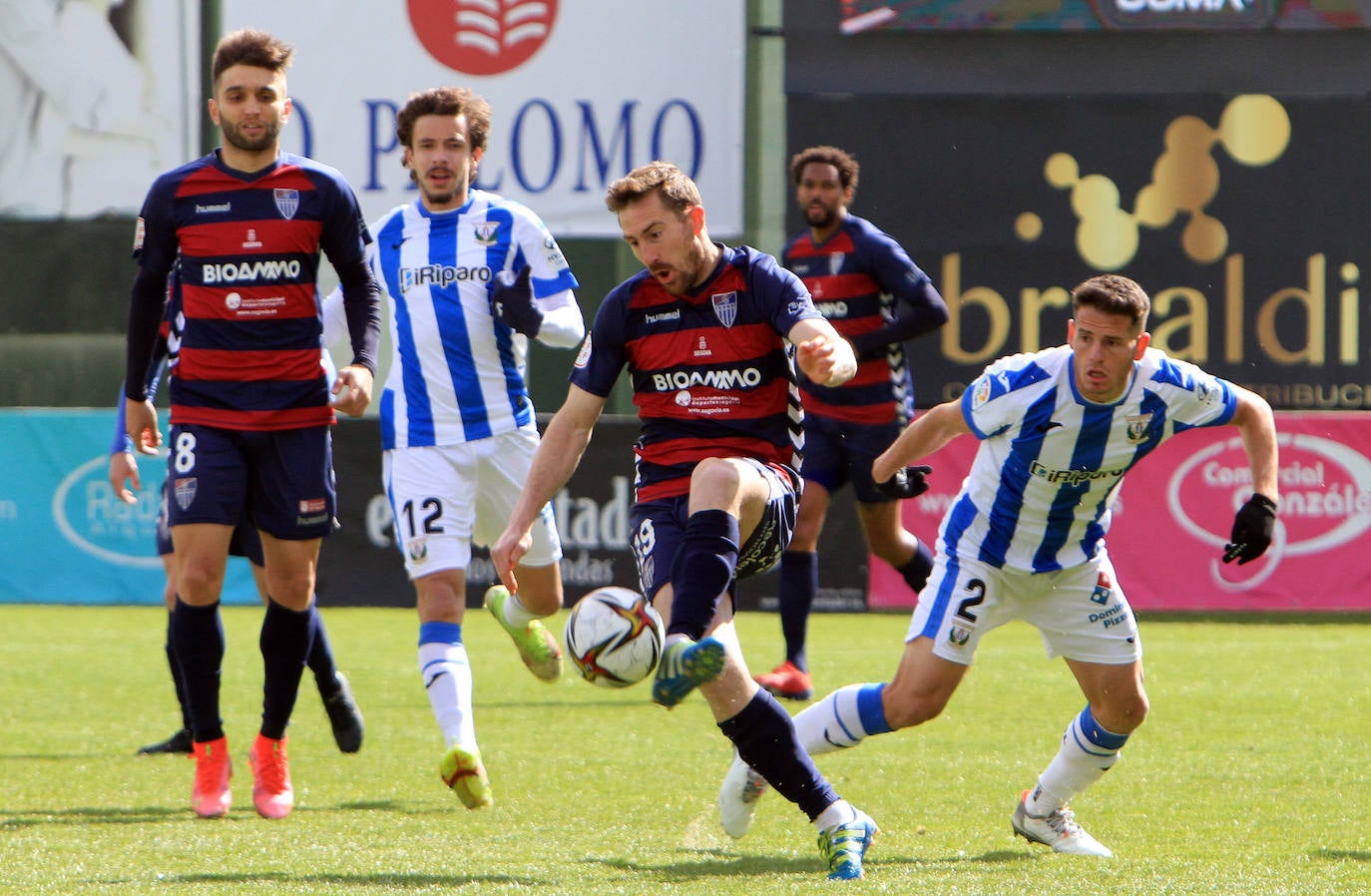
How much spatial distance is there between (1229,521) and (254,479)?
24.6ft

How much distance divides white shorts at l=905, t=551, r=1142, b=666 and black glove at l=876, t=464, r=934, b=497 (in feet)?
0.81

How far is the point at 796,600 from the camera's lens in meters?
7.73

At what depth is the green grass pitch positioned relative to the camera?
172 inches

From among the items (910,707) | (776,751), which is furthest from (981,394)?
(776,751)

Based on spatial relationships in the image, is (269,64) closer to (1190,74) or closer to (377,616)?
(377,616)

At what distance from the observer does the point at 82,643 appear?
9.94m

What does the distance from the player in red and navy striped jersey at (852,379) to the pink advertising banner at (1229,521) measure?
3497 mm

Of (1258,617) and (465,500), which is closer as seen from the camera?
(465,500)

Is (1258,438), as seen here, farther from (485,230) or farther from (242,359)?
(242,359)

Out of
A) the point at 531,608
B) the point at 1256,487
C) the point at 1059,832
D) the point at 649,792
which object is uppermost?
the point at 1256,487

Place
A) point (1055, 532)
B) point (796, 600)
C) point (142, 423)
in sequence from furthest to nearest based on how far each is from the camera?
point (796, 600) → point (142, 423) → point (1055, 532)

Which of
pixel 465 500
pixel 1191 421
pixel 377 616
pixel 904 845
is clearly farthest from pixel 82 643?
pixel 1191 421

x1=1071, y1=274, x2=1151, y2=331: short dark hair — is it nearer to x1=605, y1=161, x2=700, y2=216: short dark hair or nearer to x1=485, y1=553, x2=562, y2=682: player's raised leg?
x1=605, y1=161, x2=700, y2=216: short dark hair

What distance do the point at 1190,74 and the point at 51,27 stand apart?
8.75m
